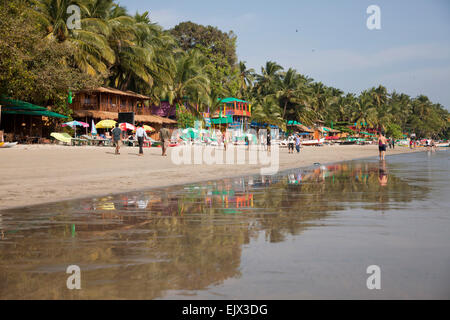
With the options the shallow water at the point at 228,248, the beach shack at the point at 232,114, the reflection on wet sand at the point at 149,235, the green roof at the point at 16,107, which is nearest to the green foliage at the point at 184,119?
the beach shack at the point at 232,114

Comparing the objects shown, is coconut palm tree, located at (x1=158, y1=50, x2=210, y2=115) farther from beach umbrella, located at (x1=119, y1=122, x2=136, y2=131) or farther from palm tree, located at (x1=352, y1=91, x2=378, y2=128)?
palm tree, located at (x1=352, y1=91, x2=378, y2=128)

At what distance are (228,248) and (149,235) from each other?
125cm

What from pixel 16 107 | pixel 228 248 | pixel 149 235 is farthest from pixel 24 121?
pixel 228 248

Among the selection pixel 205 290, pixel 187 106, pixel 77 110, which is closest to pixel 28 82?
pixel 77 110

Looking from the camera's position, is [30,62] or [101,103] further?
[101,103]

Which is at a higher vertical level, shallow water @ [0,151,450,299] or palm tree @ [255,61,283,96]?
palm tree @ [255,61,283,96]

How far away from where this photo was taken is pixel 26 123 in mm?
36562

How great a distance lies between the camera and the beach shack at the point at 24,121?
32.7m

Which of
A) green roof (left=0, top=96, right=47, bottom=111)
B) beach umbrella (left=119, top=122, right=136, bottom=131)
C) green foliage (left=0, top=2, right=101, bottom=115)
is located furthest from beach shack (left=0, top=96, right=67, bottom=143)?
beach umbrella (left=119, top=122, right=136, bottom=131)

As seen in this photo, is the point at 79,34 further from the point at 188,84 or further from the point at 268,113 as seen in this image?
the point at 268,113

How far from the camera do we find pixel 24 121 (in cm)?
3653

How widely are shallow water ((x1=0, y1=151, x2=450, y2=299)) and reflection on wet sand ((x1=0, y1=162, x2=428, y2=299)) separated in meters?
0.02

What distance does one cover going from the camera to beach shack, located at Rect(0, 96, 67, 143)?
32.7 meters
